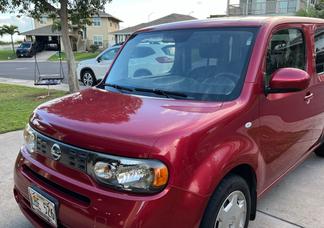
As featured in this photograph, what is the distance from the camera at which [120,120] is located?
7.10 ft

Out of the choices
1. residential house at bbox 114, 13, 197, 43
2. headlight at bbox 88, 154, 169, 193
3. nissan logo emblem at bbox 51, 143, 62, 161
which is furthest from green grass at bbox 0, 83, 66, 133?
residential house at bbox 114, 13, 197, 43

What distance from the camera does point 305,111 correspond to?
10.9 feet

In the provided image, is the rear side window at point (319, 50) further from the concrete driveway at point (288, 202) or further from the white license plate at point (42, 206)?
the white license plate at point (42, 206)

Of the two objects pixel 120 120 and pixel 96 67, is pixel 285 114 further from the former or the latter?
pixel 96 67

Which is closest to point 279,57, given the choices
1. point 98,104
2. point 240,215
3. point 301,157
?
point 301,157

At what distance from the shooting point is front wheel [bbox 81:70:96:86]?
502 inches

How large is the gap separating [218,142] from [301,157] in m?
1.86

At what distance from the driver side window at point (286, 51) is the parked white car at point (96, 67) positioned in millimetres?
9241

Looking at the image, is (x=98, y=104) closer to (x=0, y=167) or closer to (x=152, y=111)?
(x=152, y=111)

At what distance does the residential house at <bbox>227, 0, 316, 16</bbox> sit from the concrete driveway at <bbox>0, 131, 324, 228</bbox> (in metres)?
27.1

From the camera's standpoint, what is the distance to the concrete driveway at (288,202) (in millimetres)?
3102

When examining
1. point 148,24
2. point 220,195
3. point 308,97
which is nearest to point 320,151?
point 308,97

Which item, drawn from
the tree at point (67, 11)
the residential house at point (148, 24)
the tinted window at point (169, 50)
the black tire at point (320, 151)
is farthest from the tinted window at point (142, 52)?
the residential house at point (148, 24)

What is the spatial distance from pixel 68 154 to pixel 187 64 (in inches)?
53.8
